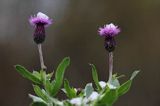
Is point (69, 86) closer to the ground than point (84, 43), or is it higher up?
closer to the ground

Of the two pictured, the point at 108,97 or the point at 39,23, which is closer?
the point at 108,97

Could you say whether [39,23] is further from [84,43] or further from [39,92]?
[84,43]

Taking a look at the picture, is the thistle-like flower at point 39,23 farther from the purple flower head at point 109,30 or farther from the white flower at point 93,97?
the white flower at point 93,97

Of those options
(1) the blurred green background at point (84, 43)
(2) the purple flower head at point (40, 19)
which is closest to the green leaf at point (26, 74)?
(2) the purple flower head at point (40, 19)

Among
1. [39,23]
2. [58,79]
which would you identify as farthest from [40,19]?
[58,79]

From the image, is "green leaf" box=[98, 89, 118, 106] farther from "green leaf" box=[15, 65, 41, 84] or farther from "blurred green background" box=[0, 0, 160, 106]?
"blurred green background" box=[0, 0, 160, 106]
